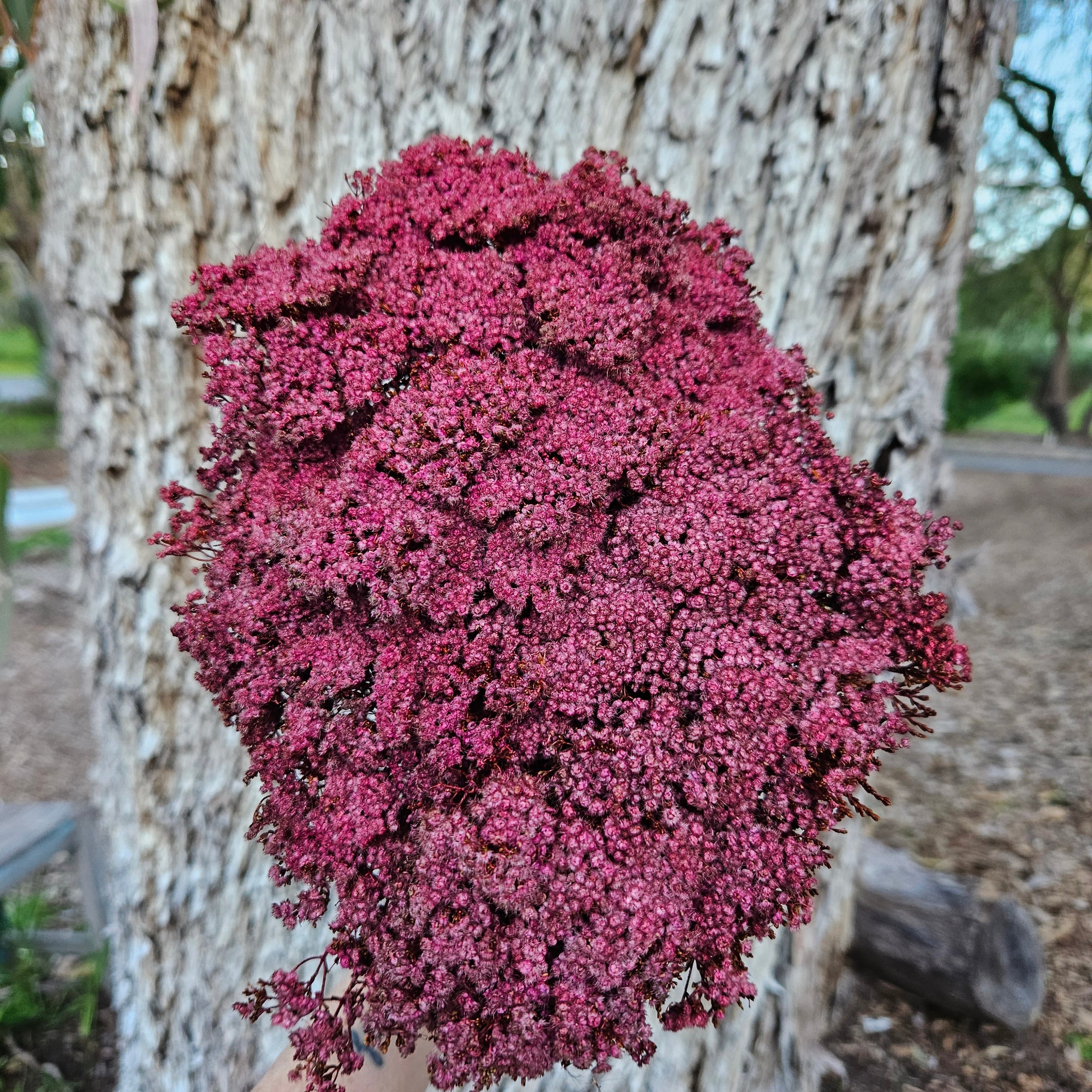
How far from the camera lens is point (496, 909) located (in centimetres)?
58

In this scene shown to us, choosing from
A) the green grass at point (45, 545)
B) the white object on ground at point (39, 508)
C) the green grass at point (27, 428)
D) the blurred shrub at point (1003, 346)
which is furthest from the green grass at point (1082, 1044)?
the green grass at point (27, 428)

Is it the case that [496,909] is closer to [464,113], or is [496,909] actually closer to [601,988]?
[601,988]

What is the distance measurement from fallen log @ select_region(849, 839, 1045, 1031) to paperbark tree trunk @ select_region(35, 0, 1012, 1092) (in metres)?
0.51

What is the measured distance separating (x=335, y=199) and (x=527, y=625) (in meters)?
0.91

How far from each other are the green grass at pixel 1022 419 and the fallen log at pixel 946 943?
34.3ft

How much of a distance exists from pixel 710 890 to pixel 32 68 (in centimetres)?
168

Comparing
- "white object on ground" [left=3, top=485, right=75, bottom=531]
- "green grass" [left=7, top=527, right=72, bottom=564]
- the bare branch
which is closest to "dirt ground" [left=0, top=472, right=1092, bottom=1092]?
"green grass" [left=7, top=527, right=72, bottom=564]

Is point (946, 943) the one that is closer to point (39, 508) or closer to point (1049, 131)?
point (1049, 131)

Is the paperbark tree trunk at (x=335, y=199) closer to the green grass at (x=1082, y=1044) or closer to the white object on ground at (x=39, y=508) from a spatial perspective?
the green grass at (x=1082, y=1044)

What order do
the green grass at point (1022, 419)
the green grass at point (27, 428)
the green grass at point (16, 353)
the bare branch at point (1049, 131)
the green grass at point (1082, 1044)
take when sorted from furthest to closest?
the green grass at point (16, 353)
the green grass at point (1022, 419)
the green grass at point (27, 428)
the bare branch at point (1049, 131)
the green grass at point (1082, 1044)

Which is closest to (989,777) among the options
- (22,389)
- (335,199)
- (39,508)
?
(335,199)

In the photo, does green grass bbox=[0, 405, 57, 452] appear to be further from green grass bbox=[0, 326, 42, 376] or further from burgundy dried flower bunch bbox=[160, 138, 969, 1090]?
burgundy dried flower bunch bbox=[160, 138, 969, 1090]

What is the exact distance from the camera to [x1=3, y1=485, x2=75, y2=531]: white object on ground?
6013 millimetres

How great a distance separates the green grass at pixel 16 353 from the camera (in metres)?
14.3
